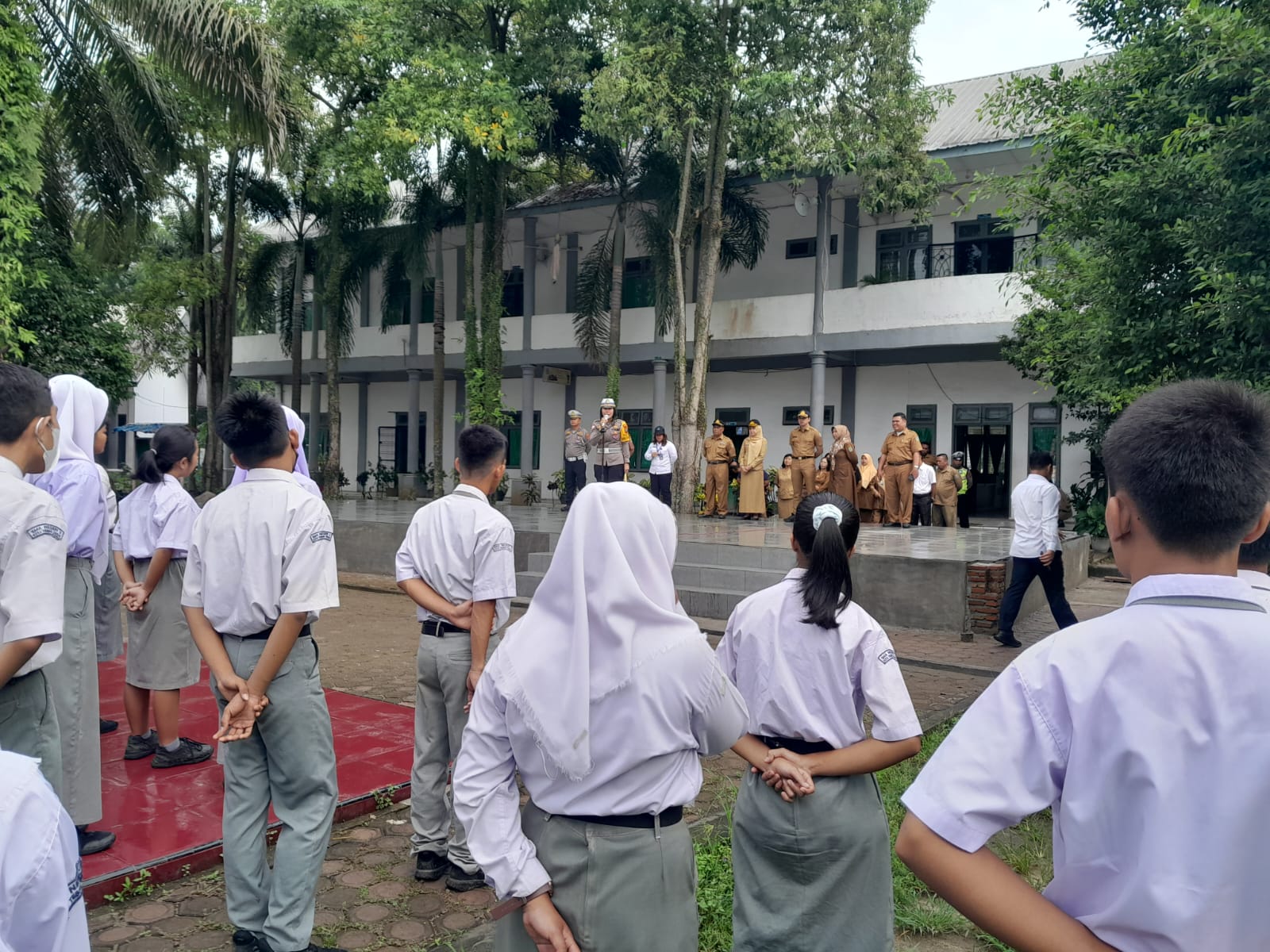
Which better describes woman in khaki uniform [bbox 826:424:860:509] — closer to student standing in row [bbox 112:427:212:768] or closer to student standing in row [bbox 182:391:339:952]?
student standing in row [bbox 112:427:212:768]

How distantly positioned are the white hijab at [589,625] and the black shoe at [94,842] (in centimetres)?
277

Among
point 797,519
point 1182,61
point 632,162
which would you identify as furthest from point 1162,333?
point 632,162

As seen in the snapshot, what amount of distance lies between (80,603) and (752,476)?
1297cm

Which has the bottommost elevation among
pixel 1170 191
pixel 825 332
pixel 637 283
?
pixel 1170 191

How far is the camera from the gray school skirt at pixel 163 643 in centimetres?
482

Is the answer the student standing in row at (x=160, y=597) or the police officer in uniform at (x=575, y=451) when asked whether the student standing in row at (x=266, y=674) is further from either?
the police officer in uniform at (x=575, y=451)

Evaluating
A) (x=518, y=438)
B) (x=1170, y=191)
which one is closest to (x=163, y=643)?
(x=1170, y=191)

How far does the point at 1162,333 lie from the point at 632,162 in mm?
14167

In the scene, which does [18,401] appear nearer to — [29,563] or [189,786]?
[29,563]

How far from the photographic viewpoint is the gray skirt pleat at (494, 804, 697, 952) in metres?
1.87

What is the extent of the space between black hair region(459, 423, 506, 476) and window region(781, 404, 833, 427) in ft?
56.0

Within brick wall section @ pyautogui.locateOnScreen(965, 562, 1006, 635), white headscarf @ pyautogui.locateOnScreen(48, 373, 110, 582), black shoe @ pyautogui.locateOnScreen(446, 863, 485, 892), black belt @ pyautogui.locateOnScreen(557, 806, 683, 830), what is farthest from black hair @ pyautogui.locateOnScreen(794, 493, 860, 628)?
brick wall section @ pyautogui.locateOnScreen(965, 562, 1006, 635)

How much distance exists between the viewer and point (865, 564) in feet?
31.3

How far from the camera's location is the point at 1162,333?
5.07 m
